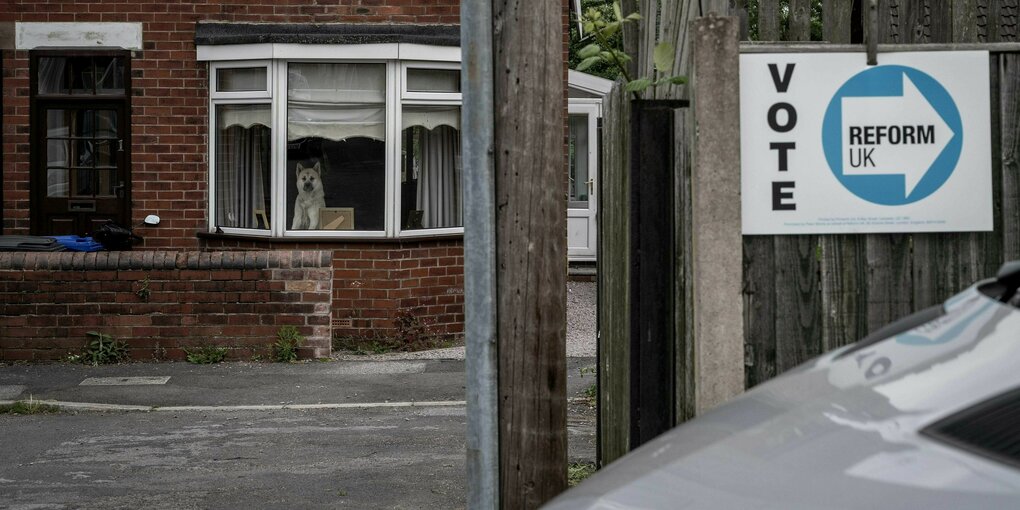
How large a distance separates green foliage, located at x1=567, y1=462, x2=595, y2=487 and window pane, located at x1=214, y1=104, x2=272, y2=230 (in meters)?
7.21

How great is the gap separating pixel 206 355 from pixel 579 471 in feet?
19.2

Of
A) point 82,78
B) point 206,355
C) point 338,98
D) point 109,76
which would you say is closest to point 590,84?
point 338,98

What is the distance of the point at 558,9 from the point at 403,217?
9160mm

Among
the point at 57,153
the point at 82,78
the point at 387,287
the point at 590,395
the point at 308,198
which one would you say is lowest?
the point at 590,395

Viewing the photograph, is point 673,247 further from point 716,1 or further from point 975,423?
point 975,423

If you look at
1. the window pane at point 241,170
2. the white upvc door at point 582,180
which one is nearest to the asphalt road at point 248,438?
the window pane at point 241,170

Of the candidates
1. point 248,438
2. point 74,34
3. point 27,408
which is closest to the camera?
point 248,438

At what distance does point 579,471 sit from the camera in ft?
21.9

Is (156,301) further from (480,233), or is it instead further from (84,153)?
(480,233)

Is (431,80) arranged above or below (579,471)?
above

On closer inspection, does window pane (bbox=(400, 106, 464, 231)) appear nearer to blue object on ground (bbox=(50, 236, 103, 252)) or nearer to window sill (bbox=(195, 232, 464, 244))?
window sill (bbox=(195, 232, 464, 244))

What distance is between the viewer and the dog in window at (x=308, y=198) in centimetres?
1326

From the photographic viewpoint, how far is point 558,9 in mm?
4184

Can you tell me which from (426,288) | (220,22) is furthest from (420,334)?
(220,22)
